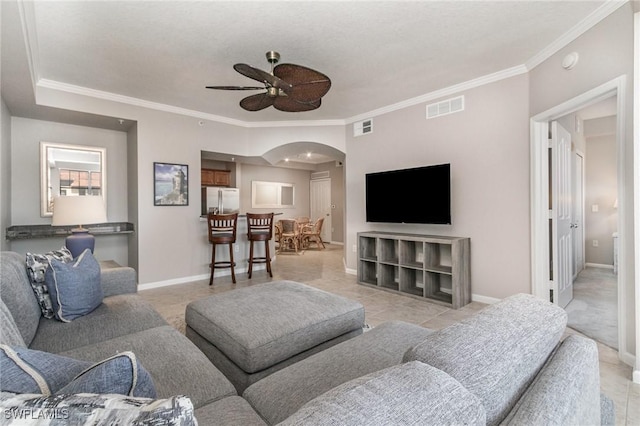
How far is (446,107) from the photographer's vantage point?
12.7 feet

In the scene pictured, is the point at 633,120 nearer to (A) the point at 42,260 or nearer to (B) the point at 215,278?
(A) the point at 42,260

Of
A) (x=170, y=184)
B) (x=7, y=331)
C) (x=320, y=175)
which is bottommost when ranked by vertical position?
(x=7, y=331)

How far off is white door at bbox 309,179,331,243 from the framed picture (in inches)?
217

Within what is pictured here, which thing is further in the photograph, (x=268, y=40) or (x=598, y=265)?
(x=598, y=265)

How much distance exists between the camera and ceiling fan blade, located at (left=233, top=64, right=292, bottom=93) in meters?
2.17

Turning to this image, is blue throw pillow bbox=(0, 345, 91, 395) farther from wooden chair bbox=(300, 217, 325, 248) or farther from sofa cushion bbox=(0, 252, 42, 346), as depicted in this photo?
wooden chair bbox=(300, 217, 325, 248)

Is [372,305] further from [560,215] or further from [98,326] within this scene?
[98,326]

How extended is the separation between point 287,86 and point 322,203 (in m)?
7.37

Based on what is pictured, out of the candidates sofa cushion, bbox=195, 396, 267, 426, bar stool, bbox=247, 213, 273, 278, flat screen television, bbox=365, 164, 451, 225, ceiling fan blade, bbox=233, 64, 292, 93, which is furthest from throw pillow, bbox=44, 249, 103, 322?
flat screen television, bbox=365, 164, 451, 225

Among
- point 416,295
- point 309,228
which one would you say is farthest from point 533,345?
point 309,228

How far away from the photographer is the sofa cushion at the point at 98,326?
155 cm

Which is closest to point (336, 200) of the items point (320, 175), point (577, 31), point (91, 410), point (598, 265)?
point (320, 175)

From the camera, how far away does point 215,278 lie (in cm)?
491

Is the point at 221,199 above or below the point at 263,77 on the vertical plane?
below
